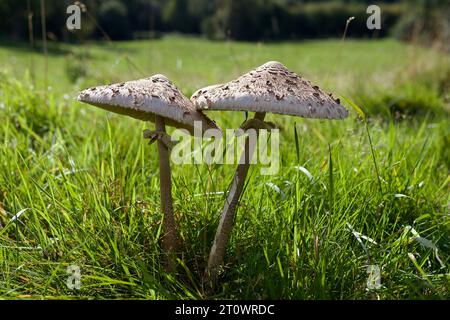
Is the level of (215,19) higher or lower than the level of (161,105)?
higher

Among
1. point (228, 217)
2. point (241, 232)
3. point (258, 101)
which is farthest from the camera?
point (241, 232)

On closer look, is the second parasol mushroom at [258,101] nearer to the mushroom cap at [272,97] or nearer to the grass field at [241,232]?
the mushroom cap at [272,97]

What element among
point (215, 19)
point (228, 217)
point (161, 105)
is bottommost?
point (228, 217)

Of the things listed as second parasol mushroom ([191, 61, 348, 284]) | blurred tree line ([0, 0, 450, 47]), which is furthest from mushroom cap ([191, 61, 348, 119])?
blurred tree line ([0, 0, 450, 47])

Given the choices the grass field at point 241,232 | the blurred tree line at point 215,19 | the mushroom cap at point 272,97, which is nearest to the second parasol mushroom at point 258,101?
the mushroom cap at point 272,97

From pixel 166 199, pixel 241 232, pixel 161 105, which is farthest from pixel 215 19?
pixel 161 105

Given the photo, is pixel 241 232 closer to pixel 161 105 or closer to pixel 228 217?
pixel 228 217

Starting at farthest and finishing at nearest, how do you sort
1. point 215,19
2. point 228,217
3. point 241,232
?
point 215,19 → point 241,232 → point 228,217
